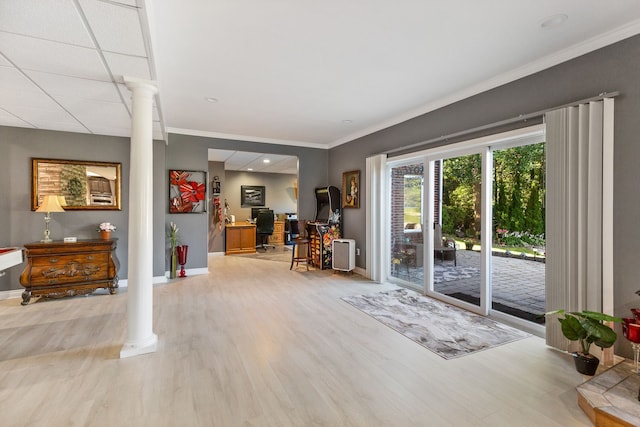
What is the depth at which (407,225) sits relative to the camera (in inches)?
199

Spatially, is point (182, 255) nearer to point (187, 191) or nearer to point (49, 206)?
point (187, 191)

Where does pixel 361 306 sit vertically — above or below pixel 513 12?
below

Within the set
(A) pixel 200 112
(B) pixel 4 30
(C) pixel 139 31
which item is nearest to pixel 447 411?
(C) pixel 139 31

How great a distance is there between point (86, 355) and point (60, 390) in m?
0.55

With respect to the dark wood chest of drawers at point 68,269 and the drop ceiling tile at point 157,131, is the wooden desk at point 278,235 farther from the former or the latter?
the dark wood chest of drawers at point 68,269

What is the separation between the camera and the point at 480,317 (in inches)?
139

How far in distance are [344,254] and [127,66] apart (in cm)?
442

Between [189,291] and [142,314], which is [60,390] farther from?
[189,291]

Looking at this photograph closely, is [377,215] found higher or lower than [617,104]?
lower

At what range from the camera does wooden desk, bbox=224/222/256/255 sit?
822 cm

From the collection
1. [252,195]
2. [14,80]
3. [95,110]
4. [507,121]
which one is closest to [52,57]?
[14,80]

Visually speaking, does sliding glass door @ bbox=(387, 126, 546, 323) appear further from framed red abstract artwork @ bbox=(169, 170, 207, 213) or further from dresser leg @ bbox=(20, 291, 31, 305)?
dresser leg @ bbox=(20, 291, 31, 305)

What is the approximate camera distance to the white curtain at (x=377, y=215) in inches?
205

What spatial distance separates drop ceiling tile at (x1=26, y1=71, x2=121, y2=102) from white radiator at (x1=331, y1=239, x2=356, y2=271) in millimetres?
4143
